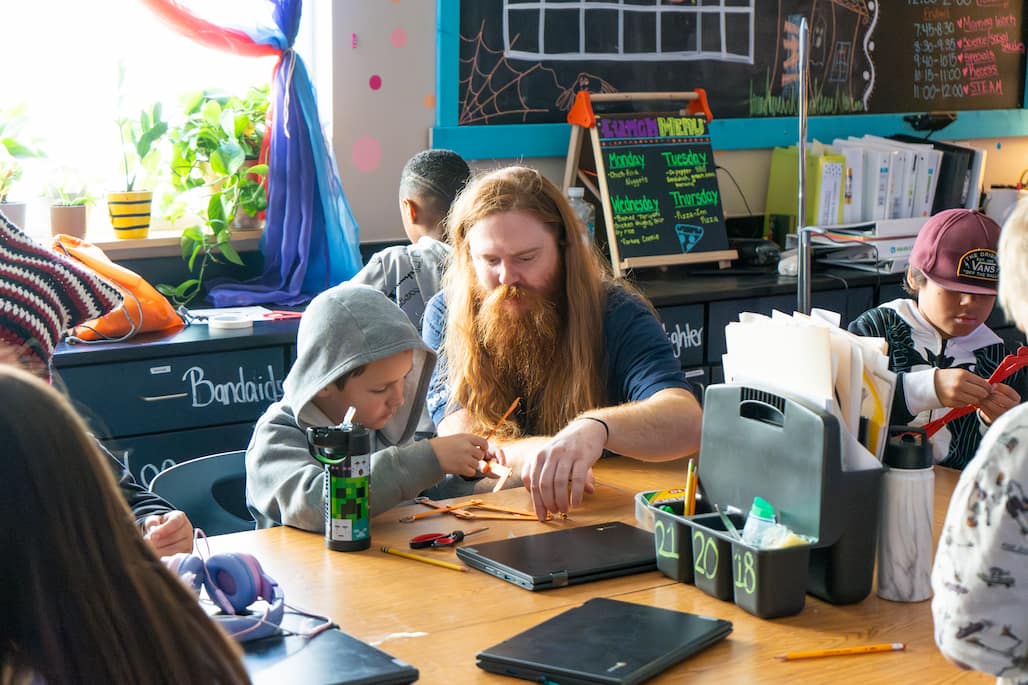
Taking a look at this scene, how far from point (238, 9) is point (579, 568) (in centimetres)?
263

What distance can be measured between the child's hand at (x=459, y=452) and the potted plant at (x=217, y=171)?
1.89 meters

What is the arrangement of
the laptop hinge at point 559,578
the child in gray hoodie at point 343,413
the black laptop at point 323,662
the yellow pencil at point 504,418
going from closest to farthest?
the black laptop at point 323,662 → the laptop hinge at point 559,578 → the child in gray hoodie at point 343,413 → the yellow pencil at point 504,418

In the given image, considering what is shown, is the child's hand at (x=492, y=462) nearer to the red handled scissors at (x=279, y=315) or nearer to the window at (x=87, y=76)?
the red handled scissors at (x=279, y=315)

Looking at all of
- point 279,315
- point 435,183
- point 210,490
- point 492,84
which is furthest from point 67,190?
point 210,490

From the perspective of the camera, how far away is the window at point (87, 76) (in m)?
3.60

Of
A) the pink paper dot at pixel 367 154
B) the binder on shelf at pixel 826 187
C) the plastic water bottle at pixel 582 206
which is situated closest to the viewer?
the pink paper dot at pixel 367 154

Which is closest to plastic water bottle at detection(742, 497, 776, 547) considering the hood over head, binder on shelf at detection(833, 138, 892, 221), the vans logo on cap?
the hood over head

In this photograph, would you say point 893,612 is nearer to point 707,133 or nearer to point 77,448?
point 77,448

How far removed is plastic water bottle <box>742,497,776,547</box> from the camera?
5.34 feet

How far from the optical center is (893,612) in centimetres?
161

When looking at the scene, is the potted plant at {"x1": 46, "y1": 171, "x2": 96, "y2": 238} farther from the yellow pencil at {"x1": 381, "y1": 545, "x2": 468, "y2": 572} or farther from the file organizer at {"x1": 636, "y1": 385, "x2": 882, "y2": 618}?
the file organizer at {"x1": 636, "y1": 385, "x2": 882, "y2": 618}

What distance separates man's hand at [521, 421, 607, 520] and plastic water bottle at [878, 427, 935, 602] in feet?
1.63

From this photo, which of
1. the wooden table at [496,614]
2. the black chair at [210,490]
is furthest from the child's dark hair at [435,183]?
the wooden table at [496,614]

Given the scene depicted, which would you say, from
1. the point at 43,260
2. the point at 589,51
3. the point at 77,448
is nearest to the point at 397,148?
the point at 589,51
